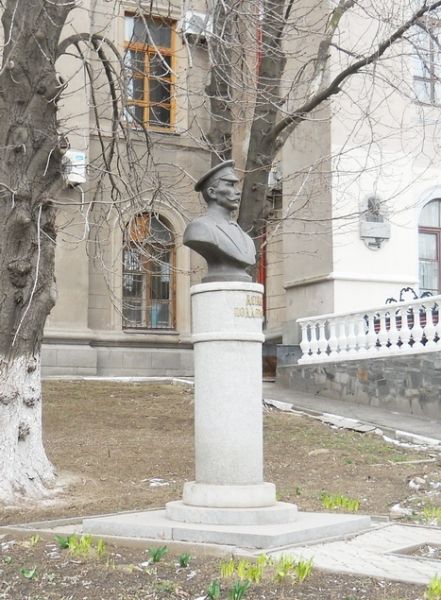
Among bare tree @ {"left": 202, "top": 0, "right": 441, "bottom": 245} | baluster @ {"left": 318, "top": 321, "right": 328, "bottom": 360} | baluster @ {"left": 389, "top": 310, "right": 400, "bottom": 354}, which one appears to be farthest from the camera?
baluster @ {"left": 318, "top": 321, "right": 328, "bottom": 360}

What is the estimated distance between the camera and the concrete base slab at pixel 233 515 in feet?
23.1

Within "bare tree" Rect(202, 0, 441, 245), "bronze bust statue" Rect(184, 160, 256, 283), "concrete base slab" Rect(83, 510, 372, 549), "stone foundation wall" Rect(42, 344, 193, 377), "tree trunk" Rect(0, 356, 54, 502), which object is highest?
"bare tree" Rect(202, 0, 441, 245)

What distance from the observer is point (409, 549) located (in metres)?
6.69

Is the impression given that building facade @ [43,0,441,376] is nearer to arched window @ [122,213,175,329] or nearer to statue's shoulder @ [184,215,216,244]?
arched window @ [122,213,175,329]

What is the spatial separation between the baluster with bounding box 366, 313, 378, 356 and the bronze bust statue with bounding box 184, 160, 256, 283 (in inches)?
344

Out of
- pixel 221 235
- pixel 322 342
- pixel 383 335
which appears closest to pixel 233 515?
pixel 221 235

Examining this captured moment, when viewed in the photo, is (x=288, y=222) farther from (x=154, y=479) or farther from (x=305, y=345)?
(x=154, y=479)

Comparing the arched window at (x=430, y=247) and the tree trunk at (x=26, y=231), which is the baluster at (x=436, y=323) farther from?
the tree trunk at (x=26, y=231)

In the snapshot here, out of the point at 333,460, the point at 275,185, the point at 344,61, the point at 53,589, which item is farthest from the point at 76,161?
the point at 53,589

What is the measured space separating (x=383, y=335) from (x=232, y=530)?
394 inches

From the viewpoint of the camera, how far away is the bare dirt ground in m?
5.57

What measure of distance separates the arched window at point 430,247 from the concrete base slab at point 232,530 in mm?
13022

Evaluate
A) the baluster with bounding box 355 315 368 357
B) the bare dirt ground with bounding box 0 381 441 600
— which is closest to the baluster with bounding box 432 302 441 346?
the baluster with bounding box 355 315 368 357

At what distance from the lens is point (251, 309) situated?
7.69m
